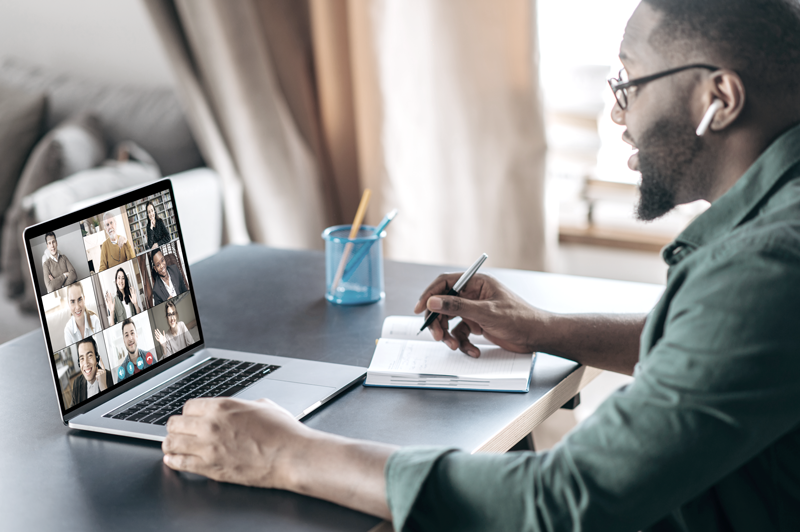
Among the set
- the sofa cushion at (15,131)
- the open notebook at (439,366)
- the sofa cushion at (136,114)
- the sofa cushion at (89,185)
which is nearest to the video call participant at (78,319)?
the open notebook at (439,366)

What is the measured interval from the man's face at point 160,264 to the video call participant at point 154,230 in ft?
0.05

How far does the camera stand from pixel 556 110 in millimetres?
2871

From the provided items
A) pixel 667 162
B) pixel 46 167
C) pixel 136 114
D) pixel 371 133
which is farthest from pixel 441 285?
pixel 136 114

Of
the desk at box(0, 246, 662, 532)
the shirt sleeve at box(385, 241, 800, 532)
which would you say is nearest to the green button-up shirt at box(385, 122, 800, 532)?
the shirt sleeve at box(385, 241, 800, 532)

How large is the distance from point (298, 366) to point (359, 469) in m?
0.34

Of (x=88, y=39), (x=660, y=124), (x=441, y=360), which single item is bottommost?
(x=441, y=360)

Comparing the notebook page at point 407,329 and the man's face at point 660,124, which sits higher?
the man's face at point 660,124

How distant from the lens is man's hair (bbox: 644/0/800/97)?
84 cm

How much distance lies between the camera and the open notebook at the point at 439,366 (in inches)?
41.6

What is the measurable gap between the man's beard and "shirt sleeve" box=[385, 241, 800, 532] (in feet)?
0.72

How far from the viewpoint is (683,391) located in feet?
2.26

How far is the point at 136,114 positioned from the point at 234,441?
89.6 inches

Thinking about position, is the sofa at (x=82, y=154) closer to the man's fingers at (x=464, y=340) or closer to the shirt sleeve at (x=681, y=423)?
the man's fingers at (x=464, y=340)

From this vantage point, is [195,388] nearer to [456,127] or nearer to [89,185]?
[89,185]
